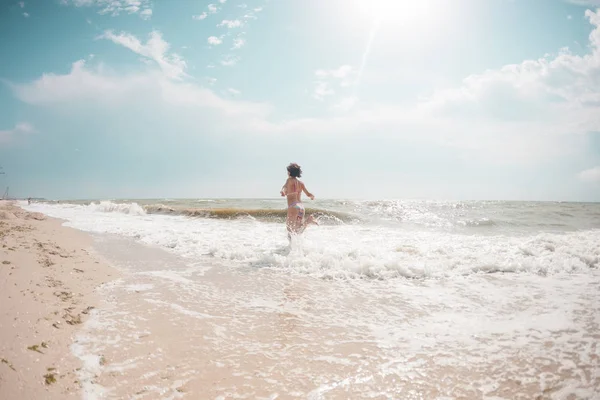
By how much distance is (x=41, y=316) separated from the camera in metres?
3.08

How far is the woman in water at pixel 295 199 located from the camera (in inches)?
368

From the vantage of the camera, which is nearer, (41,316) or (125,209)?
(41,316)

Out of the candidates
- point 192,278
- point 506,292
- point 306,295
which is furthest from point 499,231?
point 192,278

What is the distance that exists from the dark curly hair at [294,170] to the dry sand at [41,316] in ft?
18.4

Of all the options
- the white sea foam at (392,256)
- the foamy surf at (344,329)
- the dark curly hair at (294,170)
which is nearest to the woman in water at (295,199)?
the dark curly hair at (294,170)

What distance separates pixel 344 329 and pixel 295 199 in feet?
21.1

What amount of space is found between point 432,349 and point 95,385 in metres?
3.05

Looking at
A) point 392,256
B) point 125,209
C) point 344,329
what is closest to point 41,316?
point 344,329

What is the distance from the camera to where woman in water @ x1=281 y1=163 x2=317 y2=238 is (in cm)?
935

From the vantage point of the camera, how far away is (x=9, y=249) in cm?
564

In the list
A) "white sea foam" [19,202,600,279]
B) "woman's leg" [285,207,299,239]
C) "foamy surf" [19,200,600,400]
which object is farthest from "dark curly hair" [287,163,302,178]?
"foamy surf" [19,200,600,400]

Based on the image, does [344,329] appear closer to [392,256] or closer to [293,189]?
[392,256]

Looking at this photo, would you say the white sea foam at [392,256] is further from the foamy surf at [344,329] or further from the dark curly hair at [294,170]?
the dark curly hair at [294,170]

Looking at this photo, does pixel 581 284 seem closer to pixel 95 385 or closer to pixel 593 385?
pixel 593 385
